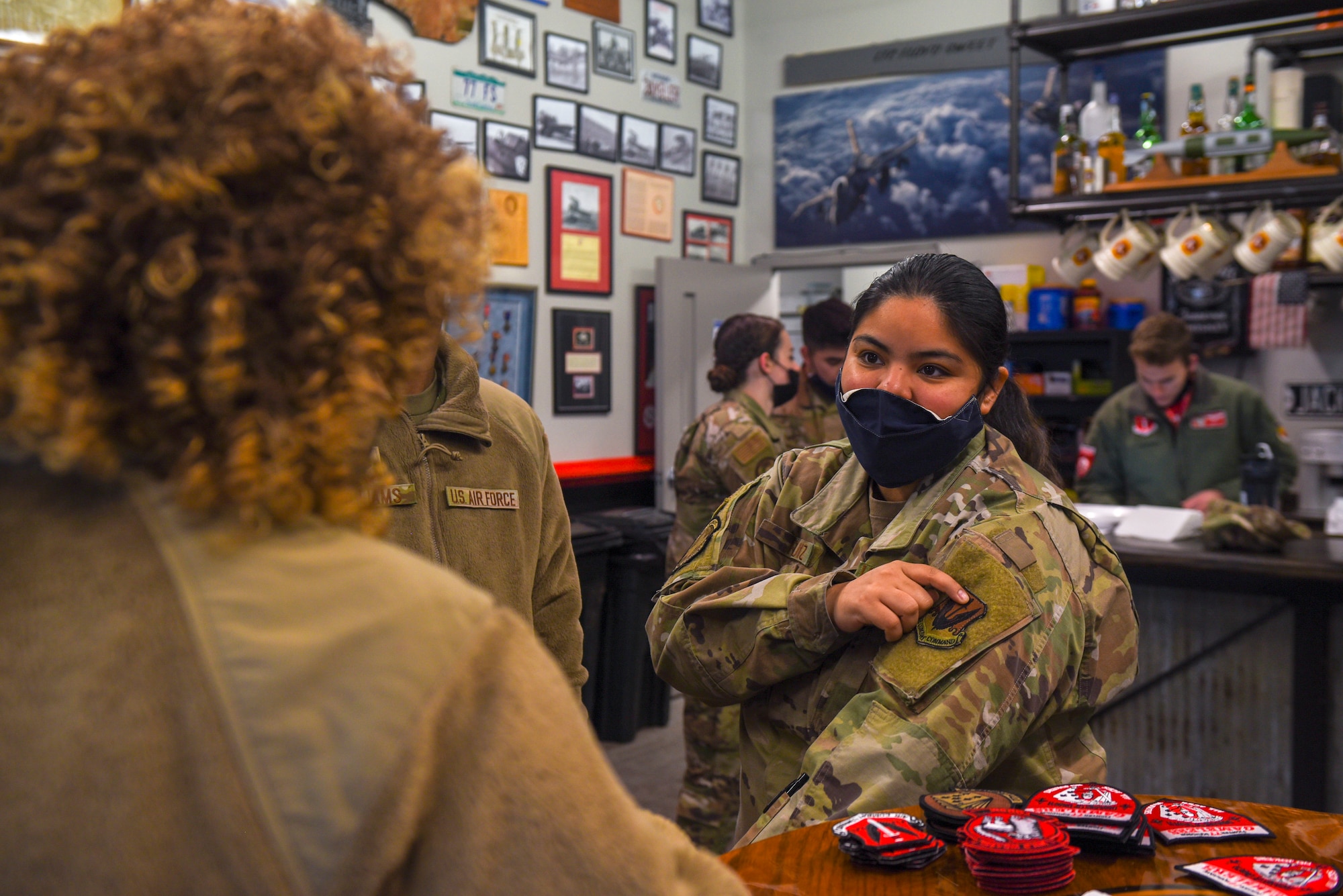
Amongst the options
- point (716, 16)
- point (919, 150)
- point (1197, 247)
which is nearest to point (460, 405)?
point (1197, 247)

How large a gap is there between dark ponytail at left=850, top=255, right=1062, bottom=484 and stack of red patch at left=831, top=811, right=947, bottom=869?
0.75 m

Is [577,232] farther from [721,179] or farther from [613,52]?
[721,179]

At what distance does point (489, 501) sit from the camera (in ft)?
6.20

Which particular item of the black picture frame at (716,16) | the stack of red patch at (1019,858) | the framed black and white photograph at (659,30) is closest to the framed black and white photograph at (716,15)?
the black picture frame at (716,16)

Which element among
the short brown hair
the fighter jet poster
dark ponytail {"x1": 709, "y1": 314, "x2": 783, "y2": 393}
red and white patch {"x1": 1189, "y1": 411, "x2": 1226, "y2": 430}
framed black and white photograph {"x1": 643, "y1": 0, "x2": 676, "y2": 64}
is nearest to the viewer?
dark ponytail {"x1": 709, "y1": 314, "x2": 783, "y2": 393}

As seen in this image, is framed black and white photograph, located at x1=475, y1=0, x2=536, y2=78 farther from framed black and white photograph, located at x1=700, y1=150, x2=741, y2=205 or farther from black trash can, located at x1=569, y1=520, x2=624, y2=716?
black trash can, located at x1=569, y1=520, x2=624, y2=716

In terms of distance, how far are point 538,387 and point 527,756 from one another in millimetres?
5204

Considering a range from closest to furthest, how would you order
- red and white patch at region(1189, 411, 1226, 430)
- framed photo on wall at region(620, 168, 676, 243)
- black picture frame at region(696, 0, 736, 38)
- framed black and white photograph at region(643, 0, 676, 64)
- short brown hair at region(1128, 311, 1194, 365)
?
1. short brown hair at region(1128, 311, 1194, 365)
2. red and white patch at region(1189, 411, 1226, 430)
3. framed photo on wall at region(620, 168, 676, 243)
4. framed black and white photograph at region(643, 0, 676, 64)
5. black picture frame at region(696, 0, 736, 38)

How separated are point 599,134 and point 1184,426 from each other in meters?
3.44

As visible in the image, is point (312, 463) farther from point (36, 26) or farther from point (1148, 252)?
point (1148, 252)

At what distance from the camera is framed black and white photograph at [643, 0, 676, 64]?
6.40 m

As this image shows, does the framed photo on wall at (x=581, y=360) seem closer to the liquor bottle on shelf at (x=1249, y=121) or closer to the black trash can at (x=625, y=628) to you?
the black trash can at (x=625, y=628)

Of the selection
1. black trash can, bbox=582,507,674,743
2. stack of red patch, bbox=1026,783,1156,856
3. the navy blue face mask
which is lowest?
black trash can, bbox=582,507,674,743

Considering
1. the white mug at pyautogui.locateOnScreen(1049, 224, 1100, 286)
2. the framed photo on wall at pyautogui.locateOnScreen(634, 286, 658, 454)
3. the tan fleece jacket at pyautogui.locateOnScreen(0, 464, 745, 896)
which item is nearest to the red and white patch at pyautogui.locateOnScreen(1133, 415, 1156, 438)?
the white mug at pyautogui.locateOnScreen(1049, 224, 1100, 286)
